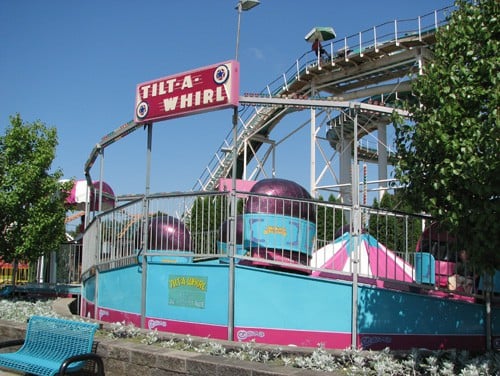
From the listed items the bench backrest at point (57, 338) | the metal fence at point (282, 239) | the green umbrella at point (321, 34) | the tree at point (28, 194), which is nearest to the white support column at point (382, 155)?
the green umbrella at point (321, 34)

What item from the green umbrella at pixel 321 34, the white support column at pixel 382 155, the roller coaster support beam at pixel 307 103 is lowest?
the roller coaster support beam at pixel 307 103

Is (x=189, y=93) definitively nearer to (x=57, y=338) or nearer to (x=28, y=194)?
(x=57, y=338)

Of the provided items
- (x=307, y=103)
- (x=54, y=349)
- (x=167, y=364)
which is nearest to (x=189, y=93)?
(x=307, y=103)

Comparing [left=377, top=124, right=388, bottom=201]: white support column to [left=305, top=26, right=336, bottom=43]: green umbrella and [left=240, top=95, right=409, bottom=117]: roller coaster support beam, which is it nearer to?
[left=305, top=26, right=336, bottom=43]: green umbrella

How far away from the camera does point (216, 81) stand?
8.00 meters

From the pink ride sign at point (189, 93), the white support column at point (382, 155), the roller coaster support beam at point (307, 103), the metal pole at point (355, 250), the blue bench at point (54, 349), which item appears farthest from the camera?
the white support column at point (382, 155)

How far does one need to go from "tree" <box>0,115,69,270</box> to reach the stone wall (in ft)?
24.6

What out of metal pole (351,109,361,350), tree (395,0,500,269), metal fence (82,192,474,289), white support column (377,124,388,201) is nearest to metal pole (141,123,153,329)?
metal fence (82,192,474,289)

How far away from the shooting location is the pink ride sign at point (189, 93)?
310 inches

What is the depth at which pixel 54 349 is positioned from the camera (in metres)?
6.50

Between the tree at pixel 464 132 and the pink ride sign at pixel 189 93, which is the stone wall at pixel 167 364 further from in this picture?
the pink ride sign at pixel 189 93

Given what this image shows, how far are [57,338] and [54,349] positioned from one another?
5.4 inches

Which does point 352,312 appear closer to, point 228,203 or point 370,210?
point 370,210

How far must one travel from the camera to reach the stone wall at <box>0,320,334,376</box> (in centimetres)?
486
